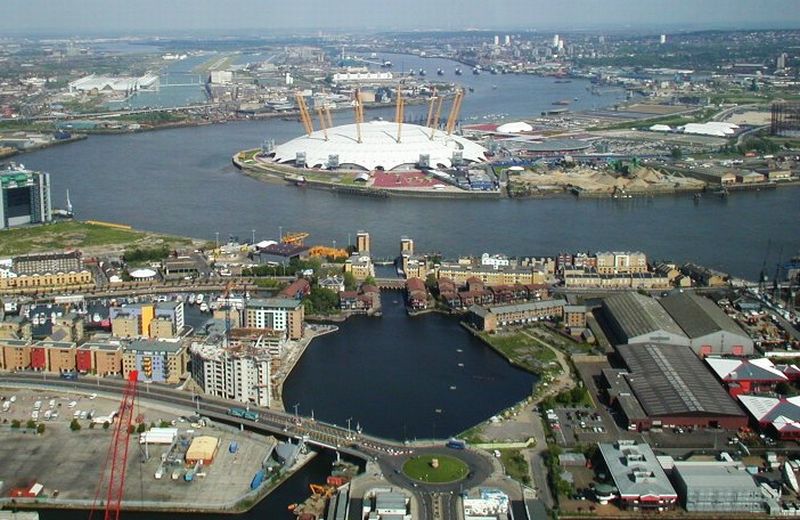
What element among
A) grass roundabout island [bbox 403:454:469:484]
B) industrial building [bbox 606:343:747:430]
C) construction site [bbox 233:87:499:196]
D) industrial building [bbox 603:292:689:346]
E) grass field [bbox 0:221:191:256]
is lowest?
grass roundabout island [bbox 403:454:469:484]

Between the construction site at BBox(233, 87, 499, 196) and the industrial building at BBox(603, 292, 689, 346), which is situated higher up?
the construction site at BBox(233, 87, 499, 196)

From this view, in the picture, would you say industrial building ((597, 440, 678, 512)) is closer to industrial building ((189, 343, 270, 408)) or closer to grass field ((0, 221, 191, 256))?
industrial building ((189, 343, 270, 408))

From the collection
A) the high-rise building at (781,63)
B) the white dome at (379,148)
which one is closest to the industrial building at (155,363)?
the white dome at (379,148)

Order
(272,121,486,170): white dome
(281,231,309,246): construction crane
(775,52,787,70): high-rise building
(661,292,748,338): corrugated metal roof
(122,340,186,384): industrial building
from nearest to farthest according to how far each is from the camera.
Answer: (122,340,186,384): industrial building < (661,292,748,338): corrugated metal roof < (281,231,309,246): construction crane < (272,121,486,170): white dome < (775,52,787,70): high-rise building

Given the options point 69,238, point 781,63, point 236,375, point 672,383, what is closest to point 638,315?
point 672,383

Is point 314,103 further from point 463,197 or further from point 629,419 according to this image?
point 629,419

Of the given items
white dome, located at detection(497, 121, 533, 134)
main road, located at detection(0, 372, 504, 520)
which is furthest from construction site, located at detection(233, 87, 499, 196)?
main road, located at detection(0, 372, 504, 520)

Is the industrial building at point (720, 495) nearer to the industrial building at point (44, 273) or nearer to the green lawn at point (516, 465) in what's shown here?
the green lawn at point (516, 465)
